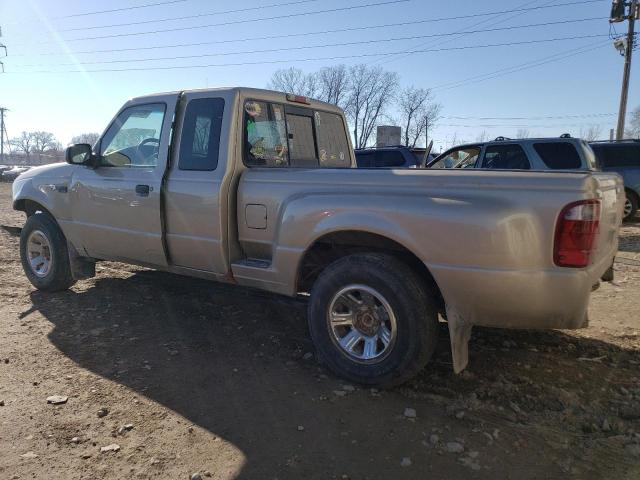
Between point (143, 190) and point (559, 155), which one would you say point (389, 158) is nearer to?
point (559, 155)

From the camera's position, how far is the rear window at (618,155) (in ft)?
37.4

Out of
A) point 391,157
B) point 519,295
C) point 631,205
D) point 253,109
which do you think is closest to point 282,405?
point 519,295

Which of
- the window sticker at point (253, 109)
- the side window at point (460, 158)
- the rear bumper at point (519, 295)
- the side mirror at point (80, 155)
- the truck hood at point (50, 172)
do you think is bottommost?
the rear bumper at point (519, 295)

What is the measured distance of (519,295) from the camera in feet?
9.38

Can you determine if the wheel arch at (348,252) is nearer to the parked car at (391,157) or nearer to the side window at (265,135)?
the side window at (265,135)

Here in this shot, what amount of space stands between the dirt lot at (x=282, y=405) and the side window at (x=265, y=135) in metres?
1.53

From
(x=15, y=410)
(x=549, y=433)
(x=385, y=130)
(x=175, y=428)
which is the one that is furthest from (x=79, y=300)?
(x=385, y=130)

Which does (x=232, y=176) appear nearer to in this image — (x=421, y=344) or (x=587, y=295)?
(x=421, y=344)

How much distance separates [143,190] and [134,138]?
26.8 inches

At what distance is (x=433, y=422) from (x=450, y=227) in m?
1.17

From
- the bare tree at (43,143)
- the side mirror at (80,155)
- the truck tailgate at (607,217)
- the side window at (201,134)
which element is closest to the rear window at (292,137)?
the side window at (201,134)

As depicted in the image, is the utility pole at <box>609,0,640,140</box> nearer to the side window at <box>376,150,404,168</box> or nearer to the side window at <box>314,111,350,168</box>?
the side window at <box>376,150,404,168</box>

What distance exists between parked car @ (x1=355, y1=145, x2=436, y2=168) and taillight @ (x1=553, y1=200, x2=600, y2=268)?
911 cm

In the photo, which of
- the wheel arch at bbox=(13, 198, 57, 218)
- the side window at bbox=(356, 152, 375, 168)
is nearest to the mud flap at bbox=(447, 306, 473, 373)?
the wheel arch at bbox=(13, 198, 57, 218)
